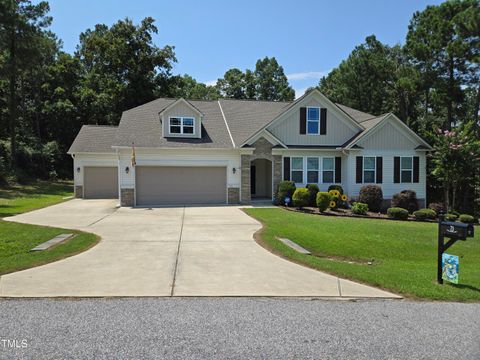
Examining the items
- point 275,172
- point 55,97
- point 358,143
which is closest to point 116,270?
point 275,172

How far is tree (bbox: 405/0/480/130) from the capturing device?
2527cm

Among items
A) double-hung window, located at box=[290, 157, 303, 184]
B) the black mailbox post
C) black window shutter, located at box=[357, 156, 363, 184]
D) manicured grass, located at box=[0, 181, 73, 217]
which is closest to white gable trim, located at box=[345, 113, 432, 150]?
black window shutter, located at box=[357, 156, 363, 184]

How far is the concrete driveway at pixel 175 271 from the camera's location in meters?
5.82

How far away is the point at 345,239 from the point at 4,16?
91.2 ft

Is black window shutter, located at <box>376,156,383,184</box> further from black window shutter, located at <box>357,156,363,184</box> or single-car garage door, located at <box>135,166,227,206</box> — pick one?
single-car garage door, located at <box>135,166,227,206</box>

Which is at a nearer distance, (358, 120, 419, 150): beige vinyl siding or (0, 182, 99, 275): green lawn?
(0, 182, 99, 275): green lawn

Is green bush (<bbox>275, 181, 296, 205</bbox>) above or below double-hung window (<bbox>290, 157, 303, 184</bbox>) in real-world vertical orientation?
below

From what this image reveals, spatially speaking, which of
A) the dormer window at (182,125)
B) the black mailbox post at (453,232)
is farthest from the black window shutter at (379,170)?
the black mailbox post at (453,232)

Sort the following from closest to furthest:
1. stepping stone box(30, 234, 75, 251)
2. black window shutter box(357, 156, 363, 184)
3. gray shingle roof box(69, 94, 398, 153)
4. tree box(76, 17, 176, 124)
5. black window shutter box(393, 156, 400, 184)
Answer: stepping stone box(30, 234, 75, 251)
gray shingle roof box(69, 94, 398, 153)
black window shutter box(357, 156, 363, 184)
black window shutter box(393, 156, 400, 184)
tree box(76, 17, 176, 124)

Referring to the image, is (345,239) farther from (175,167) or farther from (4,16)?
(4,16)

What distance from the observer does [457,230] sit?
20.0 feet

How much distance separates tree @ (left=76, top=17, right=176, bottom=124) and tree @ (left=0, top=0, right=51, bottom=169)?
804 centimetres

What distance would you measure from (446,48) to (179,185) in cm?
2118

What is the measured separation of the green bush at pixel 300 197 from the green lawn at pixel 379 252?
2.74 meters
